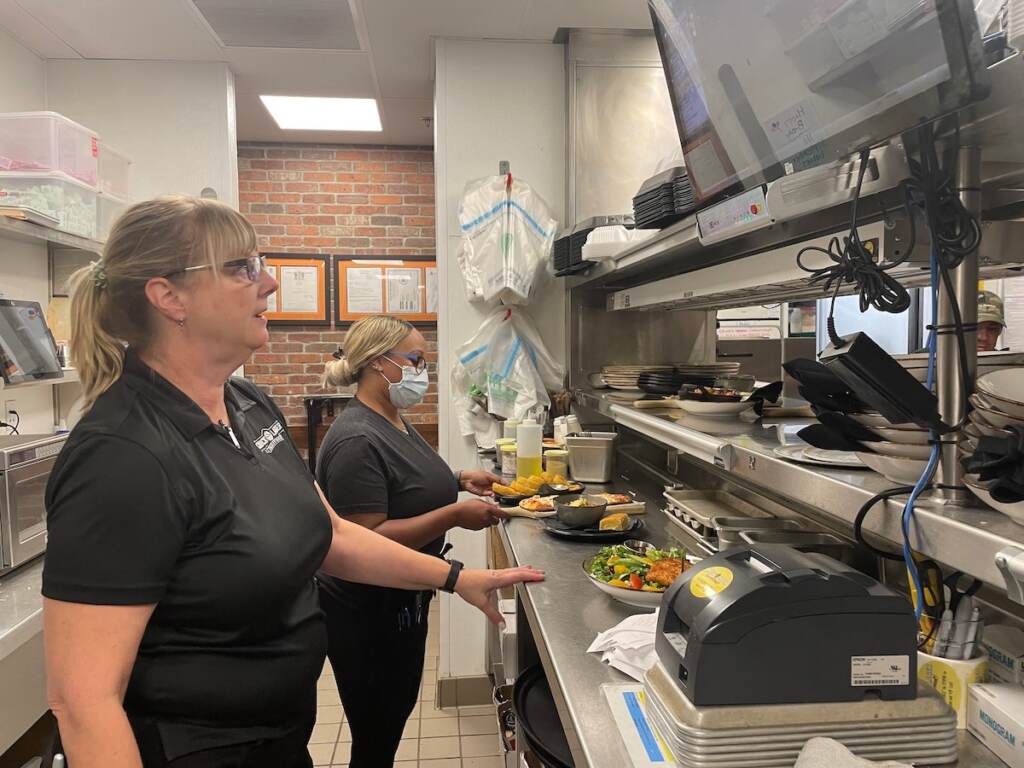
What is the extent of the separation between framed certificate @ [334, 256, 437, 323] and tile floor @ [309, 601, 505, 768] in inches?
105

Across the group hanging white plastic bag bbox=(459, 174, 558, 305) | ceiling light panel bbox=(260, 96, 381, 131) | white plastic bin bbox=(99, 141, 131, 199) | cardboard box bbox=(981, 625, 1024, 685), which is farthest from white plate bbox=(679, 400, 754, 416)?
ceiling light panel bbox=(260, 96, 381, 131)

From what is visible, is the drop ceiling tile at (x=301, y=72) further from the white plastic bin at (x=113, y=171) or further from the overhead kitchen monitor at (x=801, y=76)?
the overhead kitchen monitor at (x=801, y=76)

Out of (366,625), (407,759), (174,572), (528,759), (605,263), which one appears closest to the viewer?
(174,572)

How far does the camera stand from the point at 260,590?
1332 millimetres

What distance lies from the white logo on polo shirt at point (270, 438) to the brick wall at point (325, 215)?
145 inches

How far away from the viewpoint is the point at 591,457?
9.52ft

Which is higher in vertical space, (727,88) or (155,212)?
(727,88)

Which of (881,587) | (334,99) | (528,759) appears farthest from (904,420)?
(334,99)

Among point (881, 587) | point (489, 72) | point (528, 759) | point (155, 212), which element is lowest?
point (528, 759)

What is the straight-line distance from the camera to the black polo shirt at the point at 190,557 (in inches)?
46.1

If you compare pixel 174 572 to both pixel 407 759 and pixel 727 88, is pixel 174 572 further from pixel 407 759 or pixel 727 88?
pixel 407 759

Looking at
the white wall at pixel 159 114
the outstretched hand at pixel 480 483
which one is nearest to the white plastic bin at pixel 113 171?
the white wall at pixel 159 114

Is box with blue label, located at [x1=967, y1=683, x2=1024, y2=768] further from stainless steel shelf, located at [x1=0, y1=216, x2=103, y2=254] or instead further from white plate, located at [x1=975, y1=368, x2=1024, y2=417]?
stainless steel shelf, located at [x1=0, y1=216, x2=103, y2=254]

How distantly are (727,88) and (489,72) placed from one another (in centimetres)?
240
